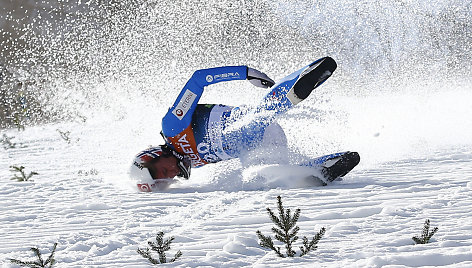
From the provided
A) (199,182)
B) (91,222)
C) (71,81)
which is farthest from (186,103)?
(71,81)

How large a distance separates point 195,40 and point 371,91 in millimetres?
5914

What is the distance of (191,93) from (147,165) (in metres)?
0.82

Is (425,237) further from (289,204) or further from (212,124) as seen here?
(212,124)

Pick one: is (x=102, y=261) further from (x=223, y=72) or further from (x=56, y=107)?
(x=56, y=107)

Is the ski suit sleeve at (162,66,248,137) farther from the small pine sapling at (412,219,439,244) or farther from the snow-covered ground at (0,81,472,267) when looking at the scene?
the small pine sapling at (412,219,439,244)

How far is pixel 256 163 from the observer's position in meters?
5.05

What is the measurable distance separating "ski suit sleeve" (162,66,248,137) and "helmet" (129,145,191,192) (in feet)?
0.63

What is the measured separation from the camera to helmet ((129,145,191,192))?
4.99 m

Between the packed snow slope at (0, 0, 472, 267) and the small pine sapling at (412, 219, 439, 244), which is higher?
the packed snow slope at (0, 0, 472, 267)

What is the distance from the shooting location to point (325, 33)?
640 inches

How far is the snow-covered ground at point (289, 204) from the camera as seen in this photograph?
8.61 ft

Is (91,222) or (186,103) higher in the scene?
(186,103)

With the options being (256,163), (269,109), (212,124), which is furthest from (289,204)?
(212,124)

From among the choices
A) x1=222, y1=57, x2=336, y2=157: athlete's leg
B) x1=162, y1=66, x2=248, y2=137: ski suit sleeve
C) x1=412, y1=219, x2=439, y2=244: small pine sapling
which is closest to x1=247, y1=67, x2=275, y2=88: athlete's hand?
x1=162, y1=66, x2=248, y2=137: ski suit sleeve
